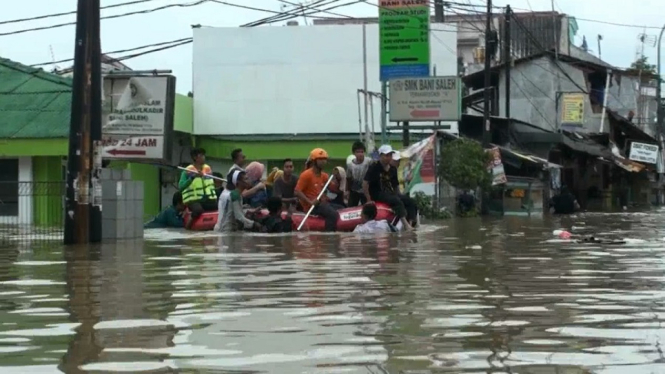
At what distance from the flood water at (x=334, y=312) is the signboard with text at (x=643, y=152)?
41764 millimetres

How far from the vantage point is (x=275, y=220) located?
66.3ft

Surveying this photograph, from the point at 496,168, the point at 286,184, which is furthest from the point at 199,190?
the point at 496,168

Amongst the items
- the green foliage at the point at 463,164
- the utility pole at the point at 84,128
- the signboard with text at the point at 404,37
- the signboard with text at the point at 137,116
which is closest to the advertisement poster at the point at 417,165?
the green foliage at the point at 463,164

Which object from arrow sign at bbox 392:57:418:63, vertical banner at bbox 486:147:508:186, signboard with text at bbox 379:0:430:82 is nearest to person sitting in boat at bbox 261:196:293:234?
signboard with text at bbox 379:0:430:82

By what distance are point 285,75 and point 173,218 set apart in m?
20.9

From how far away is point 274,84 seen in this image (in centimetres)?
4356

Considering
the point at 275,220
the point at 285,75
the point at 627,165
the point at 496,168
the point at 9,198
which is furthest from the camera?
the point at 627,165

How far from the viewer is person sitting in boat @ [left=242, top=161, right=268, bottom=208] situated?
2158 centimetres

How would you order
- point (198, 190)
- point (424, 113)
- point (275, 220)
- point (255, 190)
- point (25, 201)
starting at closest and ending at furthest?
point (25, 201)
point (275, 220)
point (255, 190)
point (198, 190)
point (424, 113)

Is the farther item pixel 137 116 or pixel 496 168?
pixel 496 168

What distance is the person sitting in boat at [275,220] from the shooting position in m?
20.2

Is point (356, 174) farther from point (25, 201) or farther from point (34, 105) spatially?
point (34, 105)

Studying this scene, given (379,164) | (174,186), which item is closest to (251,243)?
(379,164)

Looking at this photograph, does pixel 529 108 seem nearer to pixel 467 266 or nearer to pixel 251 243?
pixel 251 243
